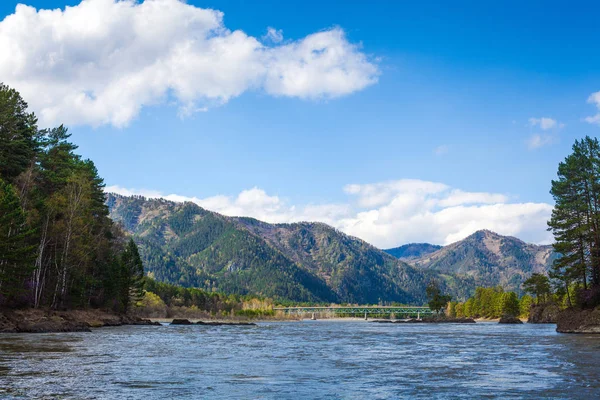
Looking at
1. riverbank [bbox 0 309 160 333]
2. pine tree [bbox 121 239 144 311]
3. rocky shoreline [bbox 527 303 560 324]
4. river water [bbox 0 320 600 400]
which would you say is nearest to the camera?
river water [bbox 0 320 600 400]

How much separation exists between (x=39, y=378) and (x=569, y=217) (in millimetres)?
Answer: 75220

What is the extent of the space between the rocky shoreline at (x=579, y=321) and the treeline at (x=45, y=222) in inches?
2740

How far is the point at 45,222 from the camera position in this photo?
7512 centimetres

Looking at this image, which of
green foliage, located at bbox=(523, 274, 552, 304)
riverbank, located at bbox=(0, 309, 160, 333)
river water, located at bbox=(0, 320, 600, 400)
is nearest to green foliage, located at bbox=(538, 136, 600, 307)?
river water, located at bbox=(0, 320, 600, 400)

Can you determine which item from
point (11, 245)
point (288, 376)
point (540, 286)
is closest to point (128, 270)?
point (11, 245)

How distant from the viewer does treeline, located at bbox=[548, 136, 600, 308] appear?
75125mm

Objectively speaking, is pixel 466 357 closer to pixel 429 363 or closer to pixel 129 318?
pixel 429 363

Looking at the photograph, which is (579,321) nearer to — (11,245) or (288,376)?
(288,376)

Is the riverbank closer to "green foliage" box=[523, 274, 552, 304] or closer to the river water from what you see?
the river water

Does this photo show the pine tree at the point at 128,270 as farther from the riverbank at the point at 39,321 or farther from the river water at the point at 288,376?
the river water at the point at 288,376

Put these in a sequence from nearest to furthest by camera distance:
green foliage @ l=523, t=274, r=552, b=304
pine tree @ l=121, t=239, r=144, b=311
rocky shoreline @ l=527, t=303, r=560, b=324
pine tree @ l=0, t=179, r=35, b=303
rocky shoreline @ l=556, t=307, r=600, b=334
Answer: pine tree @ l=0, t=179, r=35, b=303, rocky shoreline @ l=556, t=307, r=600, b=334, pine tree @ l=121, t=239, r=144, b=311, rocky shoreline @ l=527, t=303, r=560, b=324, green foliage @ l=523, t=274, r=552, b=304

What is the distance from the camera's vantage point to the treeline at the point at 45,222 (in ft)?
208

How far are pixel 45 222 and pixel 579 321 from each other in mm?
74643

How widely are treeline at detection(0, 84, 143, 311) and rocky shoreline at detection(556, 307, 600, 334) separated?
69.6 metres
